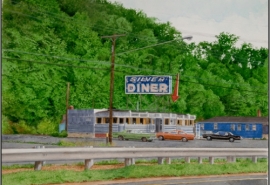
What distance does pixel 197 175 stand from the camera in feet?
48.0

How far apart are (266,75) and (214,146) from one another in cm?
214

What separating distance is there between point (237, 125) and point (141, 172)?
2.36 metres

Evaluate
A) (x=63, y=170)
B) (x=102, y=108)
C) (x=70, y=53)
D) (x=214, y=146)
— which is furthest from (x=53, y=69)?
(x=214, y=146)

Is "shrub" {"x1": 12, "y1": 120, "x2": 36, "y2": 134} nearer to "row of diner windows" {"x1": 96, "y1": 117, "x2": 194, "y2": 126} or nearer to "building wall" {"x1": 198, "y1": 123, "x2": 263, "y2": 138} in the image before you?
"row of diner windows" {"x1": 96, "y1": 117, "x2": 194, "y2": 126}

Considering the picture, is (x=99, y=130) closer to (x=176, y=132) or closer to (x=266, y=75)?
(x=176, y=132)

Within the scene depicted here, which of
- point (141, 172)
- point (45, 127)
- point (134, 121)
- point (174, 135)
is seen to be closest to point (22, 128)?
point (45, 127)

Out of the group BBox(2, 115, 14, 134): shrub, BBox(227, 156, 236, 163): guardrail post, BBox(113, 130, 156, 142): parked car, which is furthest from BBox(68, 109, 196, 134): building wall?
BBox(227, 156, 236, 163): guardrail post

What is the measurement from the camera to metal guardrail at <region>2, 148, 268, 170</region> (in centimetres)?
1175

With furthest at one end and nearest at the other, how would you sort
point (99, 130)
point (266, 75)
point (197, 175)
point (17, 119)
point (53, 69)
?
point (197, 175) < point (266, 75) < point (99, 130) < point (53, 69) < point (17, 119)

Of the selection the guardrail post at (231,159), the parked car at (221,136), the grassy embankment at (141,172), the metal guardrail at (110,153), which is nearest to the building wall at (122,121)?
the metal guardrail at (110,153)

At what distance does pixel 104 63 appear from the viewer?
479 inches

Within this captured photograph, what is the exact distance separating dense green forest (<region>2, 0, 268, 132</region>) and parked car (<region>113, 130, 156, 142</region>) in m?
0.59

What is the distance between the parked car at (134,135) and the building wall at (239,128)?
1.11 metres

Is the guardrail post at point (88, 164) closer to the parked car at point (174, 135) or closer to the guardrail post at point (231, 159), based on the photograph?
the parked car at point (174, 135)
